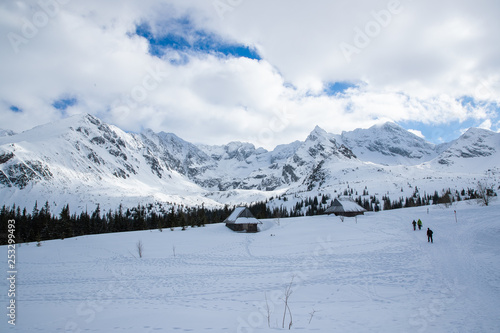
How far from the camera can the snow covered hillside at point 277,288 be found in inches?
412

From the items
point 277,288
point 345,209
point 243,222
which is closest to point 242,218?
point 243,222

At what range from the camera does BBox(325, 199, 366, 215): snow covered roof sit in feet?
217

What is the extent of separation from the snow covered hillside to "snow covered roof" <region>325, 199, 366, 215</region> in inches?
1366

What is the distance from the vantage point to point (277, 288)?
628 inches

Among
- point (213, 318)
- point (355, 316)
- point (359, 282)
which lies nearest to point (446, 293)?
point (359, 282)

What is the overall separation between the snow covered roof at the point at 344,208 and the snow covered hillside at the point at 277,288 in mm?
34697

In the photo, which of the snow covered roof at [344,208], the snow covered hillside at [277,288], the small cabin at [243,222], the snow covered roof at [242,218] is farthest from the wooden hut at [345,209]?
the snow covered hillside at [277,288]

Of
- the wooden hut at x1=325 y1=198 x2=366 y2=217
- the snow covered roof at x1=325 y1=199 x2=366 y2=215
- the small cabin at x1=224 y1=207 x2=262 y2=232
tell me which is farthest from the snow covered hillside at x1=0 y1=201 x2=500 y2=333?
the snow covered roof at x1=325 y1=199 x2=366 y2=215

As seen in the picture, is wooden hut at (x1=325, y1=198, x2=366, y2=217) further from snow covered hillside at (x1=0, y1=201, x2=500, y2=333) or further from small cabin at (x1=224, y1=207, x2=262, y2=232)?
snow covered hillside at (x1=0, y1=201, x2=500, y2=333)

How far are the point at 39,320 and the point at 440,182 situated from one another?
18466cm

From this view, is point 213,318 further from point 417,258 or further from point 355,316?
point 417,258

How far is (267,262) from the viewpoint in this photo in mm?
23703

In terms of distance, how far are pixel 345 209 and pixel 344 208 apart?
44 centimetres

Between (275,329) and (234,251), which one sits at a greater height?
(275,329)
